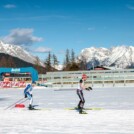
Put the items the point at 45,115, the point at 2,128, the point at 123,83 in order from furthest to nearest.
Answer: the point at 123,83 → the point at 45,115 → the point at 2,128

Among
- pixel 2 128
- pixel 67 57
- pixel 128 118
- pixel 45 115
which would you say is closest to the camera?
pixel 2 128

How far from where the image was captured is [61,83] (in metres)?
38.9

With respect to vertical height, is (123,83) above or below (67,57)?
below

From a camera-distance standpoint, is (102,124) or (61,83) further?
(61,83)

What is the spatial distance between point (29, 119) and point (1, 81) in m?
27.7

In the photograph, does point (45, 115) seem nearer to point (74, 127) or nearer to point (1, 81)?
point (74, 127)

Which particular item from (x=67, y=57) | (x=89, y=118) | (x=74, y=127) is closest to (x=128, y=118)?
(x=89, y=118)

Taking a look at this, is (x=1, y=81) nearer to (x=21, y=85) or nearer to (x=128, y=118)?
(x=21, y=85)

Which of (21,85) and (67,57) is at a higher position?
(67,57)

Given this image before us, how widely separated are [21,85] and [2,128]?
28.4 m

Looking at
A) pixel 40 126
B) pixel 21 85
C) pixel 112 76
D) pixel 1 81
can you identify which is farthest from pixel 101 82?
pixel 40 126

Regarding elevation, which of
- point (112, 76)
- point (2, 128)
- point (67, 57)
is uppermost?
point (67, 57)

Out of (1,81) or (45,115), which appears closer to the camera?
(45,115)

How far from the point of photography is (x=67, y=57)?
11619 centimetres
